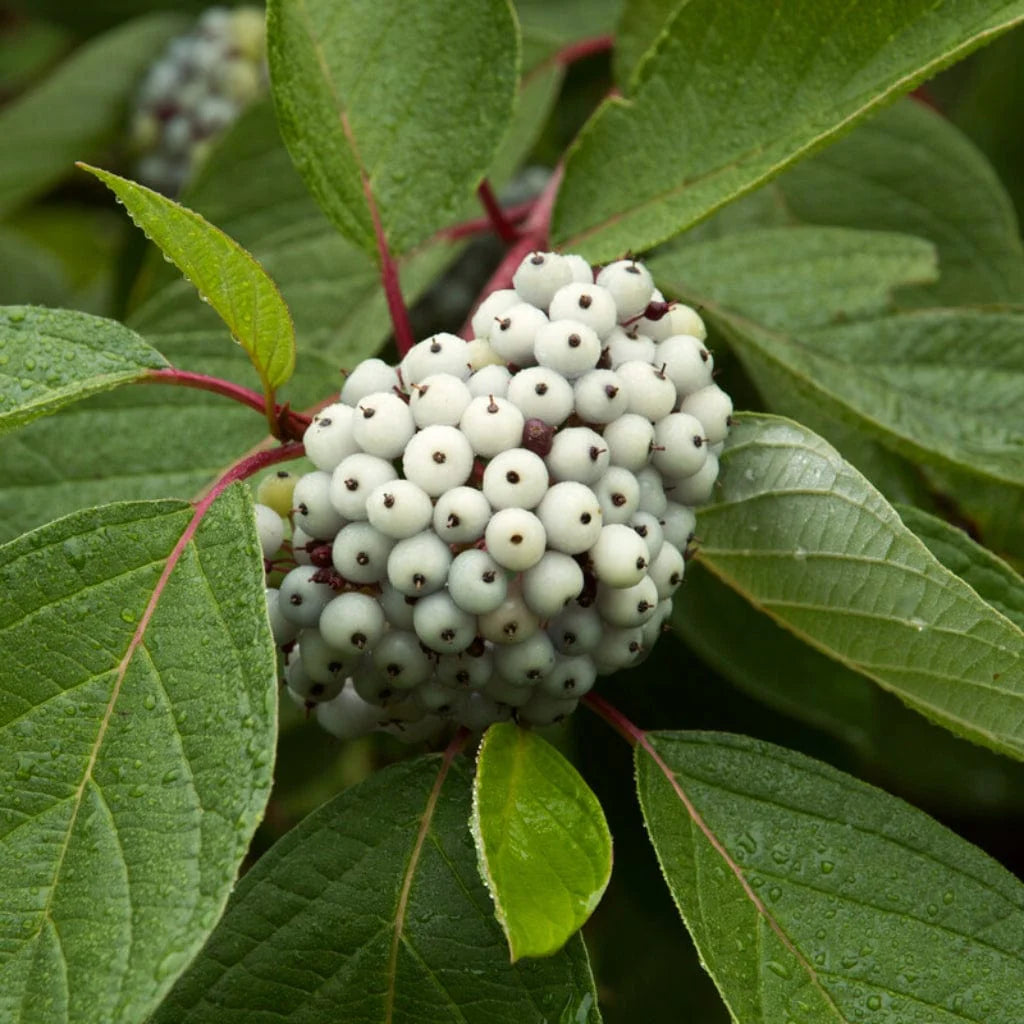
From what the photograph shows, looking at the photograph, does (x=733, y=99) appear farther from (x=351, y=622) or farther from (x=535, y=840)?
(x=535, y=840)

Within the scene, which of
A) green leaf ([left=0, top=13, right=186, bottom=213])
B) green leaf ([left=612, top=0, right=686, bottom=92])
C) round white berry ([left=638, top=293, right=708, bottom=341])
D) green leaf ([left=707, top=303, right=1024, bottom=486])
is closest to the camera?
round white berry ([left=638, top=293, right=708, bottom=341])

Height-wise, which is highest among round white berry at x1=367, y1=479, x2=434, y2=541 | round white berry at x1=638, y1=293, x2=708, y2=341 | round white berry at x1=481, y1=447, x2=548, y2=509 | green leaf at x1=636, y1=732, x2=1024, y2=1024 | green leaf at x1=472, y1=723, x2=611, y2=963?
round white berry at x1=638, y1=293, x2=708, y2=341

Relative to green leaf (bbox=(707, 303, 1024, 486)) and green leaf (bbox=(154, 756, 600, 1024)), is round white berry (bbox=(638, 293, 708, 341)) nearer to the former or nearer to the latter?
green leaf (bbox=(707, 303, 1024, 486))

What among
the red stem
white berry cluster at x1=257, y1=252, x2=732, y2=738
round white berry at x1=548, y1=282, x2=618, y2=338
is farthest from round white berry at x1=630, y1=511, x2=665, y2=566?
the red stem

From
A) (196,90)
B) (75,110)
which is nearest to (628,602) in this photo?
(196,90)

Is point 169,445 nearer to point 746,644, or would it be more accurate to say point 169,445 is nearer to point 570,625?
point 570,625

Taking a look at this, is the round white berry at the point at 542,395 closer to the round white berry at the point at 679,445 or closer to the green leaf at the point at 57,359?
the round white berry at the point at 679,445
